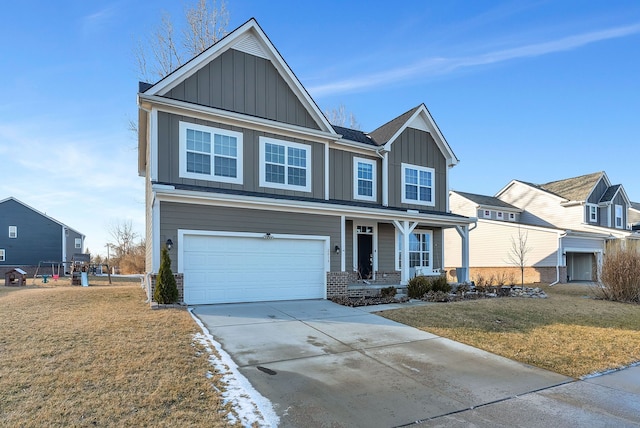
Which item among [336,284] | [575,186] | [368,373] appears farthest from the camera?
[575,186]

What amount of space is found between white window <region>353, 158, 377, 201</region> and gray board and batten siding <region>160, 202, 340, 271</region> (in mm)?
2916

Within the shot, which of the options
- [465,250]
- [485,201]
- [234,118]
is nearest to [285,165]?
[234,118]

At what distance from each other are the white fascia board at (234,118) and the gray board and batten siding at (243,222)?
3.12 m

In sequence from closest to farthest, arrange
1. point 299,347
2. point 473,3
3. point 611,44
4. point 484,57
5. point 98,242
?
1. point 299,347
2. point 473,3
3. point 611,44
4. point 484,57
5. point 98,242

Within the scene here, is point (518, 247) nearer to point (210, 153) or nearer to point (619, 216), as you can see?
point (619, 216)

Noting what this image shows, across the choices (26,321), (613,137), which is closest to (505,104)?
(613,137)

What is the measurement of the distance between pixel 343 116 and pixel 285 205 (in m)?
19.5

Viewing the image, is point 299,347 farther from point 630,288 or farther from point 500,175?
point 500,175

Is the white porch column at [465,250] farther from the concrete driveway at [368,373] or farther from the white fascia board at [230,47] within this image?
the concrete driveway at [368,373]

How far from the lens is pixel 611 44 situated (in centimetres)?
1438

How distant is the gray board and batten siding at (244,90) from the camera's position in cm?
1216

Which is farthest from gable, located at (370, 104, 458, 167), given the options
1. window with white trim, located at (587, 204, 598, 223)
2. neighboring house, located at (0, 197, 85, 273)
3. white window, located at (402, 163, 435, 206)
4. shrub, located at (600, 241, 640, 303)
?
neighboring house, located at (0, 197, 85, 273)

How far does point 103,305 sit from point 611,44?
2014cm

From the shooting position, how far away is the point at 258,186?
12766 millimetres
